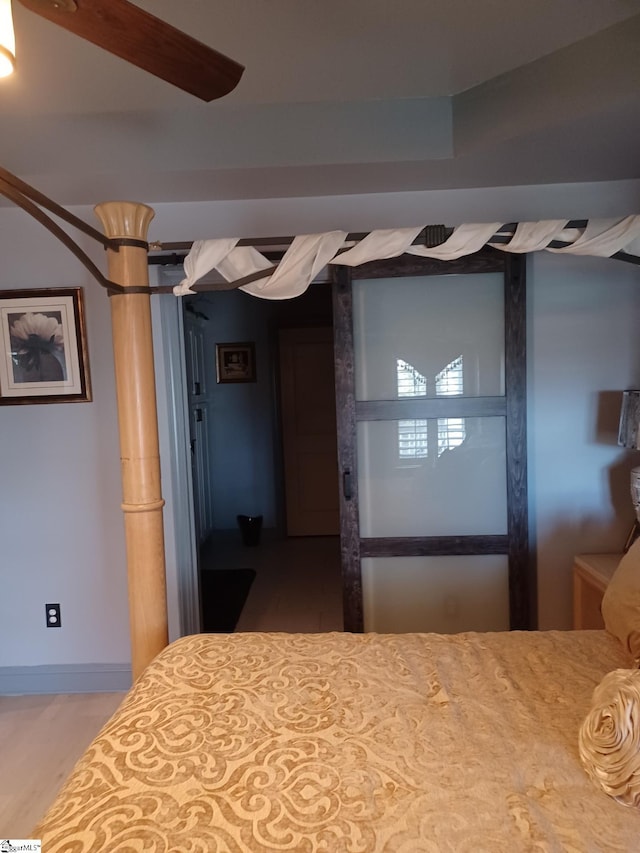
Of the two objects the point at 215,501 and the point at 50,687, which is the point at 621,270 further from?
the point at 215,501

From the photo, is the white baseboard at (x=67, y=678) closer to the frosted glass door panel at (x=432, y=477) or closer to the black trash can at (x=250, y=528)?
the frosted glass door panel at (x=432, y=477)

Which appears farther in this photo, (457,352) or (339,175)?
(457,352)

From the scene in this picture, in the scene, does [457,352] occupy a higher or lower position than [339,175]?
lower

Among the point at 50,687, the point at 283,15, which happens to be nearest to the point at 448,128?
the point at 283,15

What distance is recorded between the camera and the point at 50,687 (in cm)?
265

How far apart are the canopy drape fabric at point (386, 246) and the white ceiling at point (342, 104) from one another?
41 cm

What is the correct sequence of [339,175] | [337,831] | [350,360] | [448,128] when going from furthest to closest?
[350,360] < [339,175] < [448,128] < [337,831]

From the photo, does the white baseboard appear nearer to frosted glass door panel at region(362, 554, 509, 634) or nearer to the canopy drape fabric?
frosted glass door panel at region(362, 554, 509, 634)

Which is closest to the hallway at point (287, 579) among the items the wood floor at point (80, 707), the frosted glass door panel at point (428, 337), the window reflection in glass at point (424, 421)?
the wood floor at point (80, 707)

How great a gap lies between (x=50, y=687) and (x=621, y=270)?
3445 millimetres

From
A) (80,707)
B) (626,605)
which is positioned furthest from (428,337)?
(80,707)

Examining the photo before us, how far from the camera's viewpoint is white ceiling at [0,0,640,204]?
1.57 m

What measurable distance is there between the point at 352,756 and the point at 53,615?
6.99 feet

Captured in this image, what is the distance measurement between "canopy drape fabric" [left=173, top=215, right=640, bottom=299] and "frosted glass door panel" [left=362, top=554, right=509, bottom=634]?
4.62ft
